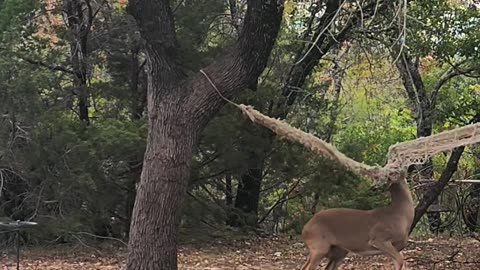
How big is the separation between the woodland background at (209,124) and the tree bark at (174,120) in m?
2.16

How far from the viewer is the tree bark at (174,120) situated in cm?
829

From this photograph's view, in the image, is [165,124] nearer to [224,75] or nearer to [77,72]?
[224,75]

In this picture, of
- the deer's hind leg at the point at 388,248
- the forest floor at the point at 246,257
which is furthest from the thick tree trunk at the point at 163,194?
the deer's hind leg at the point at 388,248

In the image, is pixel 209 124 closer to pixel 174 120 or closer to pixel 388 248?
pixel 174 120

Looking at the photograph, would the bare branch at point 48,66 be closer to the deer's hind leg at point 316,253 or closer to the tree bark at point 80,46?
the tree bark at point 80,46

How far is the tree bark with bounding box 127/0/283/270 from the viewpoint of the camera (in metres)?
8.29

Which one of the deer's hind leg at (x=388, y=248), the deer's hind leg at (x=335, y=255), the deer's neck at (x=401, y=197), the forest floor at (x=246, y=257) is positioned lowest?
the forest floor at (x=246, y=257)

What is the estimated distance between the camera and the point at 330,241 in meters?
7.82

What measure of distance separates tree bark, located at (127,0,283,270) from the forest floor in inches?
76.1

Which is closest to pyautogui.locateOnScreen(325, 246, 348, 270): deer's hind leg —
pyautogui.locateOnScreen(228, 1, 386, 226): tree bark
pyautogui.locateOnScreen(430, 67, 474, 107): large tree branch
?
pyautogui.locateOnScreen(228, 1, 386, 226): tree bark

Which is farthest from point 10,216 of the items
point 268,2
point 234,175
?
point 268,2

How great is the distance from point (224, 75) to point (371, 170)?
2.00 metres

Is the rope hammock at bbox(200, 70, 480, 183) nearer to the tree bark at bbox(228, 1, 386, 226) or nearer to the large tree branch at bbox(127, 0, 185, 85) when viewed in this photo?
the large tree branch at bbox(127, 0, 185, 85)

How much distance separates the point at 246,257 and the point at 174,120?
362 cm
